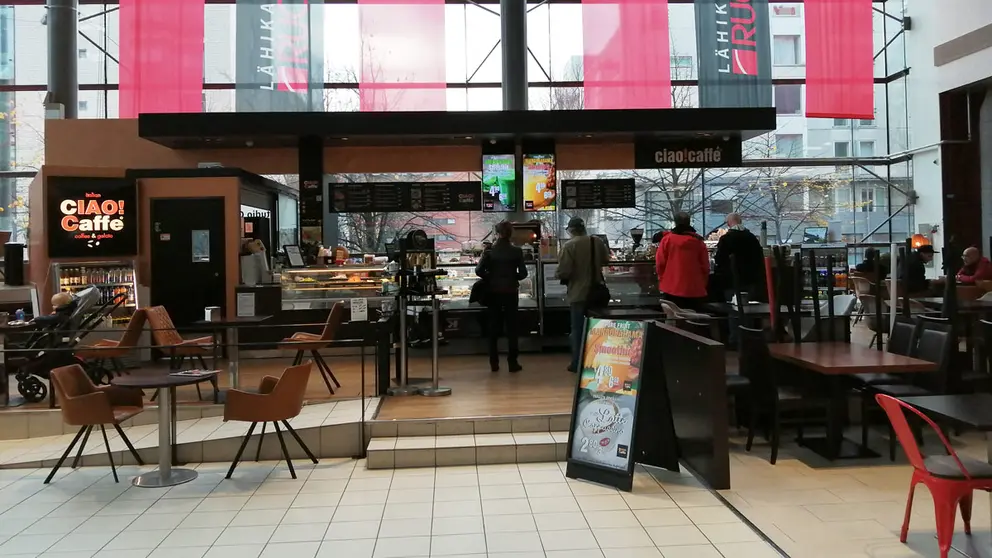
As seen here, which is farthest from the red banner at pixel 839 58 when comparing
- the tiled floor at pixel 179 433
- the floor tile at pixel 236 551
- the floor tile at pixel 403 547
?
the floor tile at pixel 236 551

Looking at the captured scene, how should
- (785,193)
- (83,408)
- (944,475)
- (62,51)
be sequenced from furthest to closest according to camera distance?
(785,193)
(62,51)
(83,408)
(944,475)

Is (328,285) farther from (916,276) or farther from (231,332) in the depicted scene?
(916,276)

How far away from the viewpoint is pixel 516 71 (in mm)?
11117

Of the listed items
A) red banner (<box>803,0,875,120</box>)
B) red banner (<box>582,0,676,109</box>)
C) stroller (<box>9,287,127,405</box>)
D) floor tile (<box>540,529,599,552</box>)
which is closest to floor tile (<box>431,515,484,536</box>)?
floor tile (<box>540,529,599,552</box>)

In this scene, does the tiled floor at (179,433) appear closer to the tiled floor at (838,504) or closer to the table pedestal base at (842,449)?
the tiled floor at (838,504)

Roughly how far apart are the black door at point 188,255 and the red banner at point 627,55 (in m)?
5.65

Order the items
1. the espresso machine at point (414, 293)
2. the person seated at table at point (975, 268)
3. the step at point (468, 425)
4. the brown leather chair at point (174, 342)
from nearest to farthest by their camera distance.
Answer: the step at point (468, 425) < the brown leather chair at point (174, 342) < the espresso machine at point (414, 293) < the person seated at table at point (975, 268)

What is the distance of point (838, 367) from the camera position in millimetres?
4418

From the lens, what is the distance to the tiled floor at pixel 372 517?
3.58 metres

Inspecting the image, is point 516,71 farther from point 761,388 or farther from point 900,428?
point 900,428

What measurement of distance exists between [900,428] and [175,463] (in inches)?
191

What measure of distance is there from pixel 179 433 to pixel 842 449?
5.13m

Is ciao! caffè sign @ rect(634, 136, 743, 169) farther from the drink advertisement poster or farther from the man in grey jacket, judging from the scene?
the drink advertisement poster

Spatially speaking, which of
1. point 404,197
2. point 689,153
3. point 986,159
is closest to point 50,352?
point 404,197
